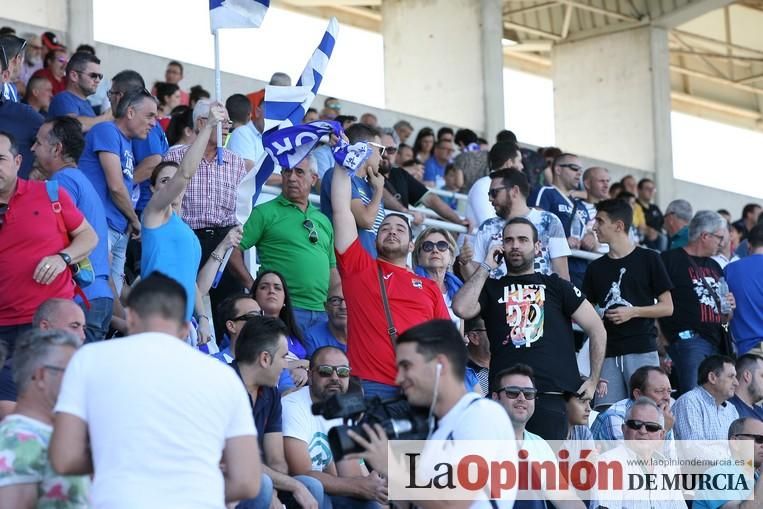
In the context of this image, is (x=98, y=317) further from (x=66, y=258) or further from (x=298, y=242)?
(x=298, y=242)

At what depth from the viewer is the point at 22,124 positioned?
877 cm

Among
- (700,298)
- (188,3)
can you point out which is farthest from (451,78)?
(700,298)

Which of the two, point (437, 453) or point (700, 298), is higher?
point (700, 298)

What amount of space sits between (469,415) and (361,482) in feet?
7.06

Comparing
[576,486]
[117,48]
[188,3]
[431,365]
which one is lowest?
[576,486]

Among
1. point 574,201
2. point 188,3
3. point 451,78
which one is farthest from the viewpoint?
point 188,3

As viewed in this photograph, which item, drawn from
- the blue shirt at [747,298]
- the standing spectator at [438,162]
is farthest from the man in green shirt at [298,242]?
the standing spectator at [438,162]

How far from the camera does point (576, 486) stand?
27.0ft

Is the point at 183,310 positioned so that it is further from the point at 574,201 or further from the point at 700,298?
the point at 574,201

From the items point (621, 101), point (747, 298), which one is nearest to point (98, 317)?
point (747, 298)

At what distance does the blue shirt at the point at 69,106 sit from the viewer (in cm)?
1009

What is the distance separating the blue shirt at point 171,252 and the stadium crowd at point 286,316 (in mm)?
15

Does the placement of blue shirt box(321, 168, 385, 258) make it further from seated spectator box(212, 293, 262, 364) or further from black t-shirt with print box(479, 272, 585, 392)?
seated spectator box(212, 293, 262, 364)

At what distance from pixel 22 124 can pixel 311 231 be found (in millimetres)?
1886
